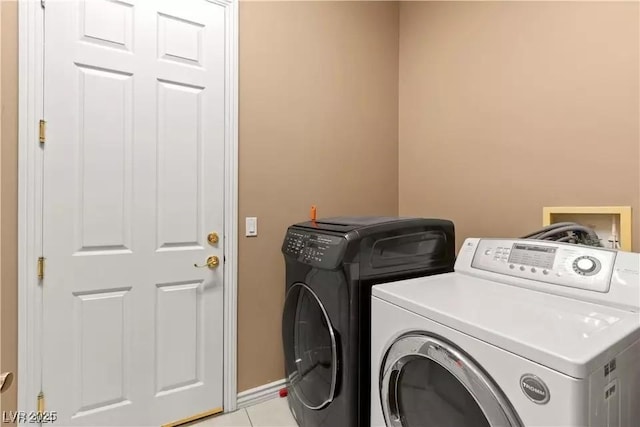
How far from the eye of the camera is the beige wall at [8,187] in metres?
1.24

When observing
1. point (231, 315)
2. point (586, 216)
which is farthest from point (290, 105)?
point (586, 216)

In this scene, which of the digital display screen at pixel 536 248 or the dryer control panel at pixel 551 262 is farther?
the digital display screen at pixel 536 248

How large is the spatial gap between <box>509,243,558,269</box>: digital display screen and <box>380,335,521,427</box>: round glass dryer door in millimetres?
545

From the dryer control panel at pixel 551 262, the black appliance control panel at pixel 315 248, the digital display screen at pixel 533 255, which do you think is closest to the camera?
the dryer control panel at pixel 551 262

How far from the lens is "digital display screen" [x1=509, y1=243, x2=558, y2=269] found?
1.11 meters

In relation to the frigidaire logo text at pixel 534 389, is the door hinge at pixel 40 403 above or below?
below

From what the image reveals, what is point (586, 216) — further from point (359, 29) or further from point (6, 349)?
point (6, 349)

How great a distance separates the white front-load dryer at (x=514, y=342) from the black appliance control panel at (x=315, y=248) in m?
0.21

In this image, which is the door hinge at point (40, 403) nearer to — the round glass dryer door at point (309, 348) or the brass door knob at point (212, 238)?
the brass door knob at point (212, 238)

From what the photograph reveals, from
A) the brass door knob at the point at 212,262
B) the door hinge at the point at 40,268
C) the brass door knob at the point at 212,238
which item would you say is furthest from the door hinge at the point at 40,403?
the brass door knob at the point at 212,238

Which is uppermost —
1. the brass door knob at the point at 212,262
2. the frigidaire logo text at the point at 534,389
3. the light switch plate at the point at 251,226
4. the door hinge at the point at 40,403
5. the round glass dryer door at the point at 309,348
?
the light switch plate at the point at 251,226

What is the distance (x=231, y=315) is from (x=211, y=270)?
0.88ft

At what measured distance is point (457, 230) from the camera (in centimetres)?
191

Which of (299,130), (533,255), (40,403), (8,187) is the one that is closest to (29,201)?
(8,187)
